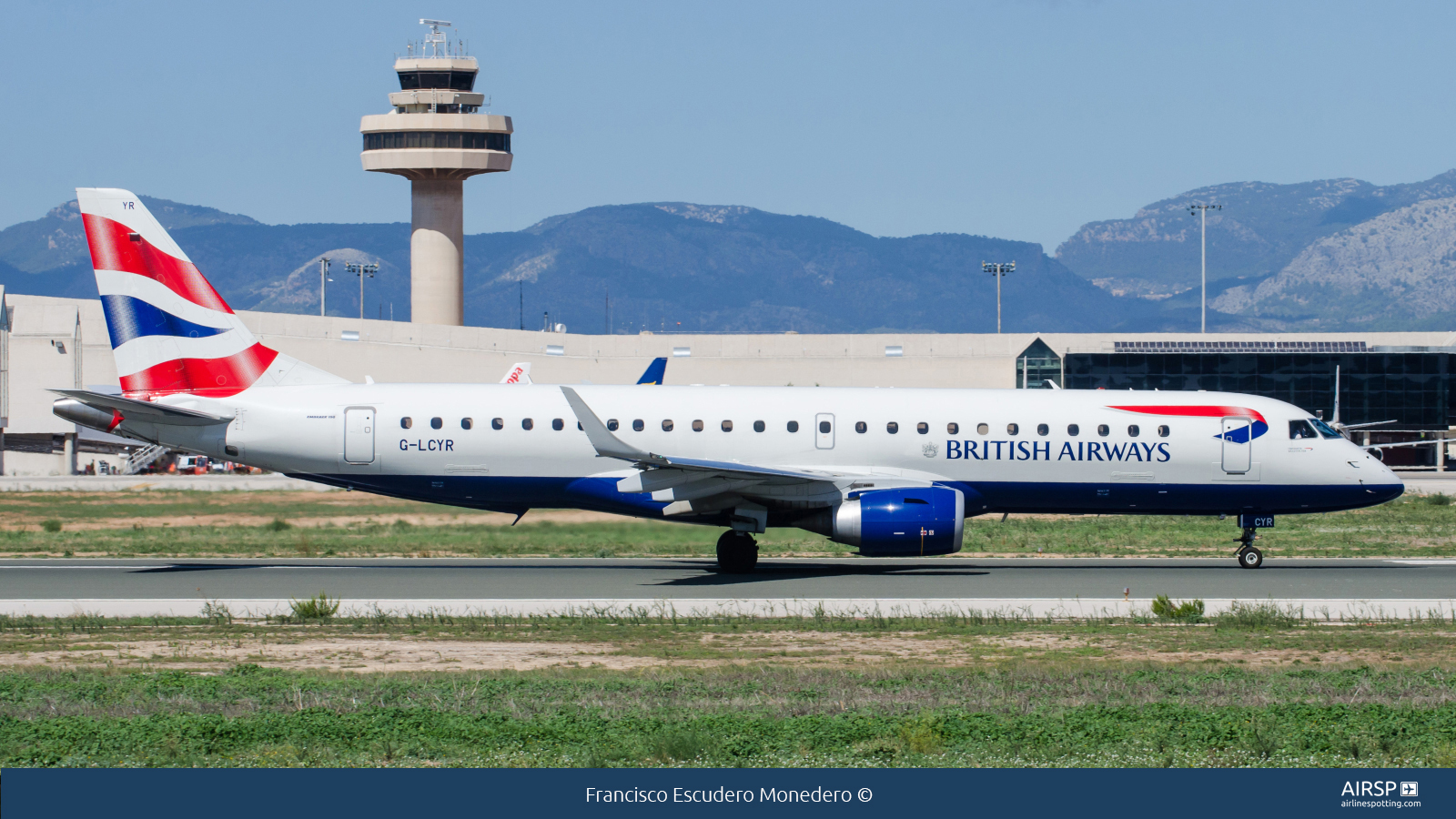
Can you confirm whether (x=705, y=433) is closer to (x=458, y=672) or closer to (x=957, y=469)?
(x=957, y=469)

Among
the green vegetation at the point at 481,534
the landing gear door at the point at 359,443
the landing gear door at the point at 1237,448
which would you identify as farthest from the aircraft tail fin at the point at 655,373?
the landing gear door at the point at 1237,448

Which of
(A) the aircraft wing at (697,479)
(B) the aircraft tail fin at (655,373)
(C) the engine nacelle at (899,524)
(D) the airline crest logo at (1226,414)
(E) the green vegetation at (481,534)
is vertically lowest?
(E) the green vegetation at (481,534)

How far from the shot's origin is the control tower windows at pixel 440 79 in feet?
387

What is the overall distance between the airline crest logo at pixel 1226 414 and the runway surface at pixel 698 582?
2805 millimetres

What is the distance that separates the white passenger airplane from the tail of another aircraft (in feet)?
0.12

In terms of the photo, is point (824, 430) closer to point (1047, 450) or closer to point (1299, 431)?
point (1047, 450)

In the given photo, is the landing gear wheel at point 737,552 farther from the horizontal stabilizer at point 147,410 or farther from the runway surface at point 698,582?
the horizontal stabilizer at point 147,410

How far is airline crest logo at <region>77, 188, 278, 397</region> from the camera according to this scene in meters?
29.0

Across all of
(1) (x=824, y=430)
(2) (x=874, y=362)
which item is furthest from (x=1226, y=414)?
(2) (x=874, y=362)

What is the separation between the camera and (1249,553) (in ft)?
97.1

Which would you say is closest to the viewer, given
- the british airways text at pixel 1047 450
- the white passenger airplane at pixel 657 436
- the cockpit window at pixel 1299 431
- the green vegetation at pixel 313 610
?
the green vegetation at pixel 313 610

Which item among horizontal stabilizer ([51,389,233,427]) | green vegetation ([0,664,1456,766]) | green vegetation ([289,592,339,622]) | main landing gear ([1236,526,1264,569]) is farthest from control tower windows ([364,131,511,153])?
green vegetation ([0,664,1456,766])

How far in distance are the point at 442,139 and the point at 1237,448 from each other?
3761 inches

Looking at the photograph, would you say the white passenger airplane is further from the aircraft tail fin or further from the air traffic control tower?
the air traffic control tower
